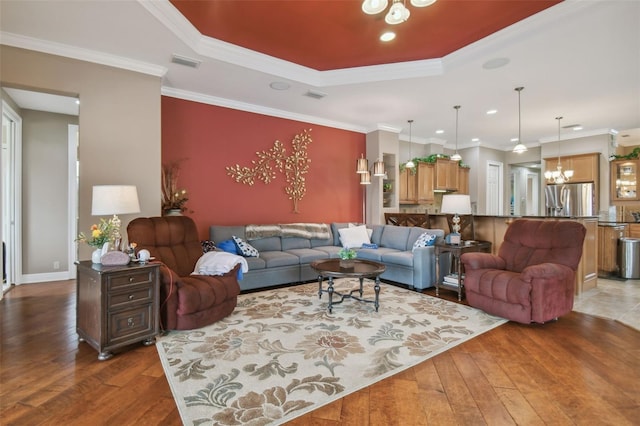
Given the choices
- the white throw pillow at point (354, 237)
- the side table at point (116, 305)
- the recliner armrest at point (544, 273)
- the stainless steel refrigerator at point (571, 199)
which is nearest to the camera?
the side table at point (116, 305)

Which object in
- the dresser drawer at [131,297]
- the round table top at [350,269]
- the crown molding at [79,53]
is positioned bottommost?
the dresser drawer at [131,297]

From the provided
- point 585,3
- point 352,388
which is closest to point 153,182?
point 352,388

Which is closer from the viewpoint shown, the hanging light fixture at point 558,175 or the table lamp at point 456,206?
the table lamp at point 456,206

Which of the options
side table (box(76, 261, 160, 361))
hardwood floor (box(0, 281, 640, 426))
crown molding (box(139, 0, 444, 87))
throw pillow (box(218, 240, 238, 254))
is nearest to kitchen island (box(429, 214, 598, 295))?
hardwood floor (box(0, 281, 640, 426))

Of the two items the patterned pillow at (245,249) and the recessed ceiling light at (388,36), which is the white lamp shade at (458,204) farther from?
the patterned pillow at (245,249)

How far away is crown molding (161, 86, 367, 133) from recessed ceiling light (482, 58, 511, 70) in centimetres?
304

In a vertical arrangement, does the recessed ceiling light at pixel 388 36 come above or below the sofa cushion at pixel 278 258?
above

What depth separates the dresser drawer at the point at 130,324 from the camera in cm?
255

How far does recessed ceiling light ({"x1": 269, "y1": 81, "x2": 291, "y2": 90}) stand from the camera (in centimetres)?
442

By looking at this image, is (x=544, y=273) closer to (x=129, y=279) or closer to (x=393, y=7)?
(x=393, y=7)

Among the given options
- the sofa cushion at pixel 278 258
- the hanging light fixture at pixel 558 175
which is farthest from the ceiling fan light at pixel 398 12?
the hanging light fixture at pixel 558 175

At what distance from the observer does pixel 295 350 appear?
8.63 feet

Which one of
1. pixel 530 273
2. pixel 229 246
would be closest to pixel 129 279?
pixel 229 246

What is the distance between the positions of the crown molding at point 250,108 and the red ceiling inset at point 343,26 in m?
1.51
